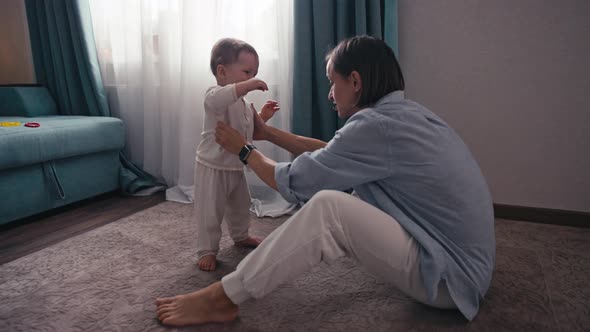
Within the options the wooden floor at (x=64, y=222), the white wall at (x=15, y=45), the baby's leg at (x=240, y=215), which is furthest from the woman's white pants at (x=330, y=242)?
the white wall at (x=15, y=45)

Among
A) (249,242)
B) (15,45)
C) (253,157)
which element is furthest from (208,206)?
(15,45)

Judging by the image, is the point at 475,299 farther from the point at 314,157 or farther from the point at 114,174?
the point at 114,174

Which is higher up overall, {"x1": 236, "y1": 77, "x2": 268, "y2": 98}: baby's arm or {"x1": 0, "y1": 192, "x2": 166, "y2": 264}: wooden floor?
{"x1": 236, "y1": 77, "x2": 268, "y2": 98}: baby's arm

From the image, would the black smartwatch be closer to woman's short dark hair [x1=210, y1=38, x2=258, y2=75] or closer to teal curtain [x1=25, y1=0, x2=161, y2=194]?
woman's short dark hair [x1=210, y1=38, x2=258, y2=75]

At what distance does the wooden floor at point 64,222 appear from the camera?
165 centimetres

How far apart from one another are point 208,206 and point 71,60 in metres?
1.91

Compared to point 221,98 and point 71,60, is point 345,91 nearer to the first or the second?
point 221,98

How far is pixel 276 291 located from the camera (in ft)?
4.07

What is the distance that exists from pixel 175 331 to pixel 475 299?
784mm

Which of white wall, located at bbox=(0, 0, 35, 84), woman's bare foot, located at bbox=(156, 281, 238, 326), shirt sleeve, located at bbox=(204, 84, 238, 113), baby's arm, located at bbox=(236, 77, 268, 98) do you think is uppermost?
white wall, located at bbox=(0, 0, 35, 84)

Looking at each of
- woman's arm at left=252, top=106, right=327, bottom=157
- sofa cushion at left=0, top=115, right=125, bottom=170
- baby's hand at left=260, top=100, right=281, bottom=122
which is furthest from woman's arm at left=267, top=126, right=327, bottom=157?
sofa cushion at left=0, top=115, right=125, bottom=170

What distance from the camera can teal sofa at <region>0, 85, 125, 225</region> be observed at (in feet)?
6.04

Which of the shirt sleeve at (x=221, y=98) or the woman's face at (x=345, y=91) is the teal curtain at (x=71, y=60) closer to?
the shirt sleeve at (x=221, y=98)

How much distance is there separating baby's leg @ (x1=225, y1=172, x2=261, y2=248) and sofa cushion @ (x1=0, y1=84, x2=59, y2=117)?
177 cm
